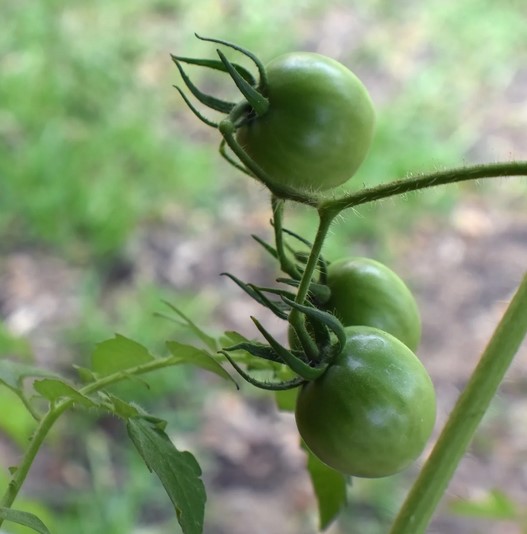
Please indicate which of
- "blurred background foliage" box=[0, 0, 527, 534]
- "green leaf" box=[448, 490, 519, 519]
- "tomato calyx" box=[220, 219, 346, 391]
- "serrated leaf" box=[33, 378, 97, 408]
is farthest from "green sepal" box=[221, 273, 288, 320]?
"blurred background foliage" box=[0, 0, 527, 534]

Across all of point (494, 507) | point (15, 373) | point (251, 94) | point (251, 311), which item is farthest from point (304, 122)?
point (251, 311)

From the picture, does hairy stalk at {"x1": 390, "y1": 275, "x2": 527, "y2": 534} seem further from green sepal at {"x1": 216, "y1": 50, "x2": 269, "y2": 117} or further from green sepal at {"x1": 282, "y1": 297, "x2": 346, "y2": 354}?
green sepal at {"x1": 216, "y1": 50, "x2": 269, "y2": 117}

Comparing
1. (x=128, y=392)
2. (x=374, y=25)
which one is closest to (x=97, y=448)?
(x=128, y=392)

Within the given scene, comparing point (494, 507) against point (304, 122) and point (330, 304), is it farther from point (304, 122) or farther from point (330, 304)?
point (304, 122)

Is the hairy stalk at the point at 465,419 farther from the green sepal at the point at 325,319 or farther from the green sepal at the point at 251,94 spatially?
the green sepal at the point at 251,94

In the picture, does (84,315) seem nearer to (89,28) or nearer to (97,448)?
(97,448)
